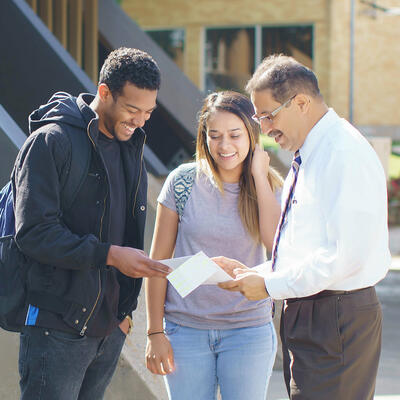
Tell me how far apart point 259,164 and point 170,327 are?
918mm

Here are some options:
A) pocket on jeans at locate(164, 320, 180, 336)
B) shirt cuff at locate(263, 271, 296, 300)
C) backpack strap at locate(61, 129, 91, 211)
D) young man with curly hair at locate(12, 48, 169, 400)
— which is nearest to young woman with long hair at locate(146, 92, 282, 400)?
pocket on jeans at locate(164, 320, 180, 336)

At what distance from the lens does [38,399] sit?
303 centimetres

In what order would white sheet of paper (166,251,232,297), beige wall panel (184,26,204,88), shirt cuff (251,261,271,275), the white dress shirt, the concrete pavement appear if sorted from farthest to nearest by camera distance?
beige wall panel (184,26,204,88), the concrete pavement, shirt cuff (251,261,271,275), white sheet of paper (166,251,232,297), the white dress shirt

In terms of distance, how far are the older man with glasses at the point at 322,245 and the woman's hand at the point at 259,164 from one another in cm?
46

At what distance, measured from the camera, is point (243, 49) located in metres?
21.8

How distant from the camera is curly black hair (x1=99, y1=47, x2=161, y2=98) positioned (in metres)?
3.20

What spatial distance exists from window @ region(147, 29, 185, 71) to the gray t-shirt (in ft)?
62.0

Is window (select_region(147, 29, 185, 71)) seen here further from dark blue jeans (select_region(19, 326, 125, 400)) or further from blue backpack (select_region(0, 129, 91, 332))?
dark blue jeans (select_region(19, 326, 125, 400))

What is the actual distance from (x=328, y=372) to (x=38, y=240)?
1282 mm

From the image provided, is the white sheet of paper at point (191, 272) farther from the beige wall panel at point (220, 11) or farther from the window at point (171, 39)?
the window at point (171, 39)

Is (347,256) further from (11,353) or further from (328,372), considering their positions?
(11,353)

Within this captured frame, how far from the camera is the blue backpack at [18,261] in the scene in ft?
9.93

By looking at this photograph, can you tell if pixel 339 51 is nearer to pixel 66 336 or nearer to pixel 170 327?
pixel 170 327

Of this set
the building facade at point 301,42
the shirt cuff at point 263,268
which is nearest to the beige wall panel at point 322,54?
the building facade at point 301,42
